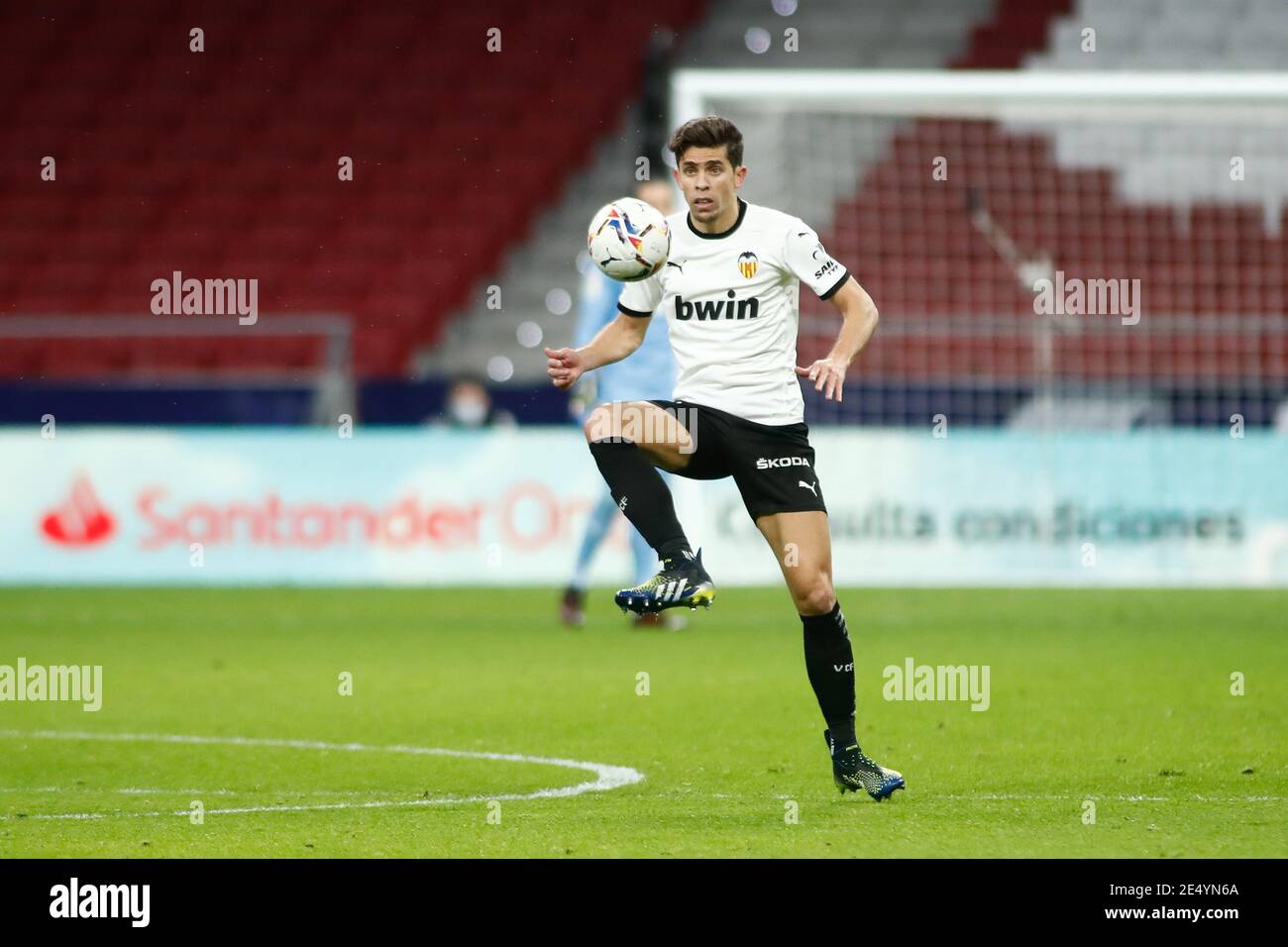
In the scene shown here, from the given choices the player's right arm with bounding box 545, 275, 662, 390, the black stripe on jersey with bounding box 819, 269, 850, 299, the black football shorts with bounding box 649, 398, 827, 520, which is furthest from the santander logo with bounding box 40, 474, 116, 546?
the black stripe on jersey with bounding box 819, 269, 850, 299

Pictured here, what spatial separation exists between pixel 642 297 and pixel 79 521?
10.3m

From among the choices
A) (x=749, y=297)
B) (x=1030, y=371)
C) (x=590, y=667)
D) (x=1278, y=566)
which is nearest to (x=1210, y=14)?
(x=1030, y=371)

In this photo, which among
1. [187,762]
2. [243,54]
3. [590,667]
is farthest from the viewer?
[243,54]

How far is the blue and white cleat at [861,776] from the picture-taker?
637cm

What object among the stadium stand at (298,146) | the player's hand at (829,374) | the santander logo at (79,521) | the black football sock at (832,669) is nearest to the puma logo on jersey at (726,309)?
the player's hand at (829,374)

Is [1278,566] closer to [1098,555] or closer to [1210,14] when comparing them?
[1098,555]

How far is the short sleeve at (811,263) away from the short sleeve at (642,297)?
527 millimetres

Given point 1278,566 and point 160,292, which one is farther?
point 160,292

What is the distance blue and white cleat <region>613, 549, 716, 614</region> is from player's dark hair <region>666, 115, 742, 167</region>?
137cm

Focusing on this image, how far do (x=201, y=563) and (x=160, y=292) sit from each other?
6052 millimetres

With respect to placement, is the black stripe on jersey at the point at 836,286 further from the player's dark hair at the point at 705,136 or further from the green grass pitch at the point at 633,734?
the green grass pitch at the point at 633,734

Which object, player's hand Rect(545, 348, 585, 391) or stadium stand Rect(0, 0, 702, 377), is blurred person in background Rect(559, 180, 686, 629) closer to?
player's hand Rect(545, 348, 585, 391)

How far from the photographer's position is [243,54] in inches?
952
